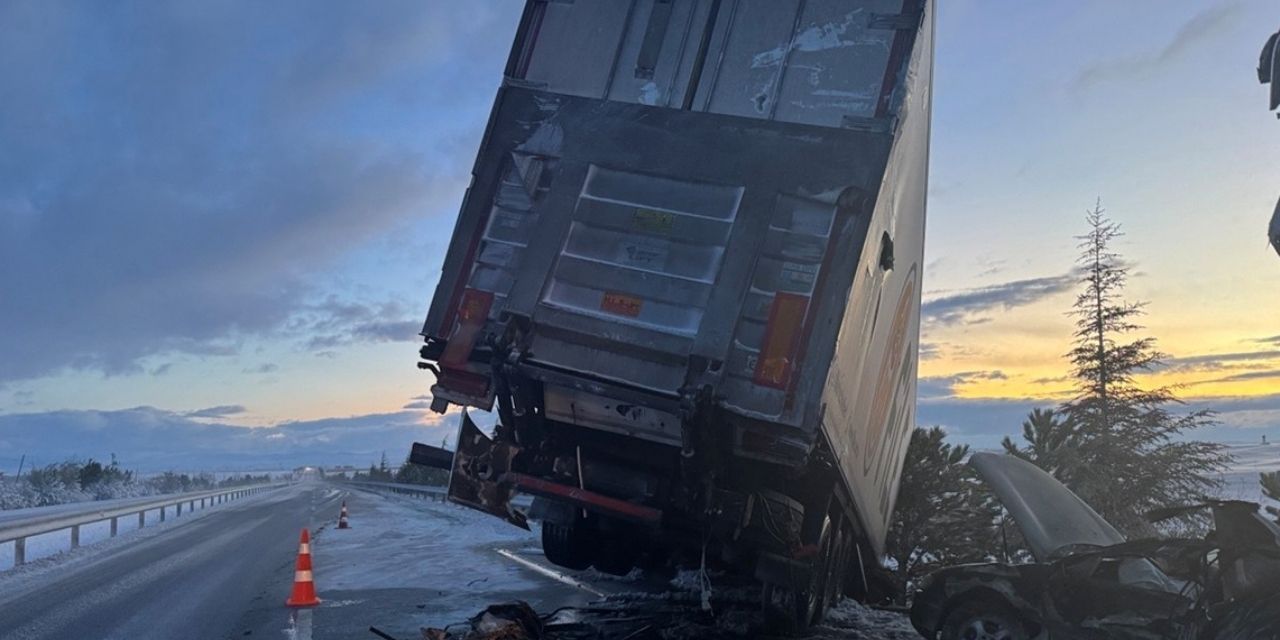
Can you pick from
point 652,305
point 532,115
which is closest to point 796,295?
point 652,305

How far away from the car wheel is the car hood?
1.54ft

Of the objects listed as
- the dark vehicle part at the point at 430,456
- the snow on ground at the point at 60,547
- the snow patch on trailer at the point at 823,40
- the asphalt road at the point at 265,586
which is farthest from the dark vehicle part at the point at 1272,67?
the snow on ground at the point at 60,547

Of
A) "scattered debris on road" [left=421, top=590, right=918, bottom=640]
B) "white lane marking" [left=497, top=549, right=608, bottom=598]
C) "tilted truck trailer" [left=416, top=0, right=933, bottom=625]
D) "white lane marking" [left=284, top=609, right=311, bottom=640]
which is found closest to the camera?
"tilted truck trailer" [left=416, top=0, right=933, bottom=625]

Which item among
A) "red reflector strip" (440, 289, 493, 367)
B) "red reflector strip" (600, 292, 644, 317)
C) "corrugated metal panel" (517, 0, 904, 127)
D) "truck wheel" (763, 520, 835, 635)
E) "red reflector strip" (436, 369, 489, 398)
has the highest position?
"corrugated metal panel" (517, 0, 904, 127)

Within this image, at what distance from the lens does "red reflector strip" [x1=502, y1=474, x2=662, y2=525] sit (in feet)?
19.1

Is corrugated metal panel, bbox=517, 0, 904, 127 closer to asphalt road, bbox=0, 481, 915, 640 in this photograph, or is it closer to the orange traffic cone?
asphalt road, bbox=0, 481, 915, 640

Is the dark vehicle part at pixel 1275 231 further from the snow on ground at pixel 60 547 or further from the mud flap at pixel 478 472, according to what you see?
the snow on ground at pixel 60 547

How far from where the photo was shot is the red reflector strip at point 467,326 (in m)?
5.64

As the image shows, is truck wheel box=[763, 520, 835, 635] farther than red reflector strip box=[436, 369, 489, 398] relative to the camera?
Yes

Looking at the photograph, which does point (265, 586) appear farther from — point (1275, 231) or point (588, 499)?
point (1275, 231)

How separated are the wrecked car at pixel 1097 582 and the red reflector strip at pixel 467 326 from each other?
372 centimetres

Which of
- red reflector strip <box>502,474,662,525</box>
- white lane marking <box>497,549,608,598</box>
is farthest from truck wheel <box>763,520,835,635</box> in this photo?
white lane marking <box>497,549,608,598</box>

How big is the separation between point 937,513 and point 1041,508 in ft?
19.2

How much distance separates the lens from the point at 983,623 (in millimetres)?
6340
